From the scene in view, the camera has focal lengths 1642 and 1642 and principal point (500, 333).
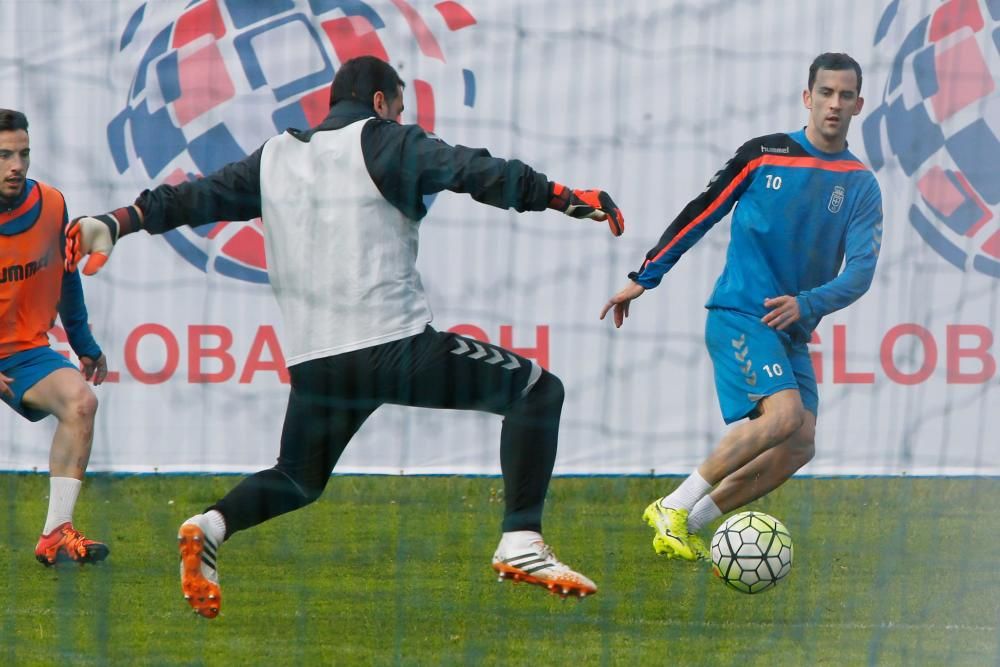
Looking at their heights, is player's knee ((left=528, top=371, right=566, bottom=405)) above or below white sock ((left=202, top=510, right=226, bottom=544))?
above

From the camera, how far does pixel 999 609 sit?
561 centimetres

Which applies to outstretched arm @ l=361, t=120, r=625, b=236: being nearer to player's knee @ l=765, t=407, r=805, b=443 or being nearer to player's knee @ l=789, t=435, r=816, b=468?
player's knee @ l=765, t=407, r=805, b=443

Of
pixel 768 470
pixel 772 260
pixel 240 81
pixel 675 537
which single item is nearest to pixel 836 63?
pixel 772 260

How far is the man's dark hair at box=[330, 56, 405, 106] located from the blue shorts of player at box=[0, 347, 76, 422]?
7.54 ft

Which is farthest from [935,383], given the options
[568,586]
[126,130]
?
[126,130]

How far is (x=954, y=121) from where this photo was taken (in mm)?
6359

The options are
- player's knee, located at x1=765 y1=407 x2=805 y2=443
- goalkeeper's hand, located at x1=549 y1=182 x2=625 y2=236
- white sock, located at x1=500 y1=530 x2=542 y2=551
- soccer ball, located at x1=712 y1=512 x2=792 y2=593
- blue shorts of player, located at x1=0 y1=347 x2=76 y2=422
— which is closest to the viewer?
goalkeeper's hand, located at x1=549 y1=182 x2=625 y2=236

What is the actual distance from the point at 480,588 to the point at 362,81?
2086mm

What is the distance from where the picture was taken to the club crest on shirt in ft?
20.5

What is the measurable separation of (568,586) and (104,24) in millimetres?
5883

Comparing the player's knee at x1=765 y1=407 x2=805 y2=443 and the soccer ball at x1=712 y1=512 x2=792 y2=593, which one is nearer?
the soccer ball at x1=712 y1=512 x2=792 y2=593

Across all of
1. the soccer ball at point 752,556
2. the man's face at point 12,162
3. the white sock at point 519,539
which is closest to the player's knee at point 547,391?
the white sock at point 519,539

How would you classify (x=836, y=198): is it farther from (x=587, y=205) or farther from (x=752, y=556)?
(x=587, y=205)

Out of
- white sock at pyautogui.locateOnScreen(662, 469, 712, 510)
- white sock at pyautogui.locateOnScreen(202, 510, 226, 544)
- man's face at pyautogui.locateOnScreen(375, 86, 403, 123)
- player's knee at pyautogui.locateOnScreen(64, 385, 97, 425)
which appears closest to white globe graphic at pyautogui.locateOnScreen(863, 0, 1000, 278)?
white sock at pyautogui.locateOnScreen(662, 469, 712, 510)
